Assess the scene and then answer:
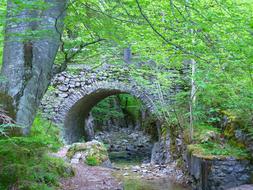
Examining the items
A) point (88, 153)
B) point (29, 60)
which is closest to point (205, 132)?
point (88, 153)

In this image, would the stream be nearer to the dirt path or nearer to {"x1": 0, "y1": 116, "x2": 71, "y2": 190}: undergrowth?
the dirt path

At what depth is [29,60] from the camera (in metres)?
3.91

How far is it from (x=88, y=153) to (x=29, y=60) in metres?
5.29

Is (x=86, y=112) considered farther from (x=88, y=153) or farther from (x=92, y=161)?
(x=92, y=161)

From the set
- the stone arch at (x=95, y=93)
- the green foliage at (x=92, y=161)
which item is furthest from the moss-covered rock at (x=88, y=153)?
the stone arch at (x=95, y=93)

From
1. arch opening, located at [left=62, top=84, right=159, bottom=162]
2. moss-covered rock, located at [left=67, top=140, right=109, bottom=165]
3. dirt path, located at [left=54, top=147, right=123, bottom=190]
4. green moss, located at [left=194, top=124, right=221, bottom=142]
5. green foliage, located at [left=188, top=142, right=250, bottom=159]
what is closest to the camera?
dirt path, located at [left=54, top=147, right=123, bottom=190]

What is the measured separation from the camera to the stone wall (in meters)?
6.33

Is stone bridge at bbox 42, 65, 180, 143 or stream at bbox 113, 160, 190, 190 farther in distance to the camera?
stone bridge at bbox 42, 65, 180, 143

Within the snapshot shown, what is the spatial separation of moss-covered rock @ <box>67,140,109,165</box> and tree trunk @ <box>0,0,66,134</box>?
4739 millimetres

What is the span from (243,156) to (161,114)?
3734mm

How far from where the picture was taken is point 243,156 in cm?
652

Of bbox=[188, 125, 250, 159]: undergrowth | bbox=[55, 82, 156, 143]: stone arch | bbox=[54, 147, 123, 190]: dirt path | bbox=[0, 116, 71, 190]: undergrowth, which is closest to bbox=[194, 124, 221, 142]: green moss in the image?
bbox=[188, 125, 250, 159]: undergrowth

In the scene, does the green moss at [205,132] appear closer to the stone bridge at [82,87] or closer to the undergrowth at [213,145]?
the undergrowth at [213,145]

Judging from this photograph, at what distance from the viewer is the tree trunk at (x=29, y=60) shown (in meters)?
3.78
